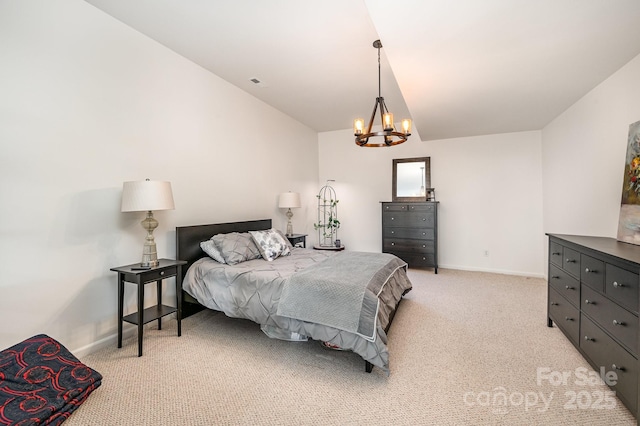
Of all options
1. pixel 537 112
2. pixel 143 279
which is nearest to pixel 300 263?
pixel 143 279

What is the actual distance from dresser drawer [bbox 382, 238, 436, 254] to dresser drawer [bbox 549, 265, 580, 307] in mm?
2165

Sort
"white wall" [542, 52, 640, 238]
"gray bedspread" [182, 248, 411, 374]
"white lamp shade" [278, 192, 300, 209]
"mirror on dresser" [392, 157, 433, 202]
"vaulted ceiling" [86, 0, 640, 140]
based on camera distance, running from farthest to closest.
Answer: "mirror on dresser" [392, 157, 433, 202] → "white lamp shade" [278, 192, 300, 209] → "white wall" [542, 52, 640, 238] → "gray bedspread" [182, 248, 411, 374] → "vaulted ceiling" [86, 0, 640, 140]

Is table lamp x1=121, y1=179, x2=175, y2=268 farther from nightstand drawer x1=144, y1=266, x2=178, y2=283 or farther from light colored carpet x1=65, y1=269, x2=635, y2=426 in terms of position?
light colored carpet x1=65, y1=269, x2=635, y2=426

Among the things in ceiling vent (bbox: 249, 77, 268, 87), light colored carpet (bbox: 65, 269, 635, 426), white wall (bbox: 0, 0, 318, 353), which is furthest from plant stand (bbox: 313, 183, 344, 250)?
light colored carpet (bbox: 65, 269, 635, 426)

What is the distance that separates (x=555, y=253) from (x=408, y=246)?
249cm

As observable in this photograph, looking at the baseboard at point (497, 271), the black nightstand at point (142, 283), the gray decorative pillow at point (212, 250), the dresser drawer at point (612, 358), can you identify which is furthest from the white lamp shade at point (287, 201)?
the dresser drawer at point (612, 358)

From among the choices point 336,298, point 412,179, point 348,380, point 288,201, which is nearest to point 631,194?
point 336,298

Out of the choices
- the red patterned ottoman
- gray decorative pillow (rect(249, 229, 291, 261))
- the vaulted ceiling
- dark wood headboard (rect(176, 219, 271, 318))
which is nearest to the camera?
the red patterned ottoman

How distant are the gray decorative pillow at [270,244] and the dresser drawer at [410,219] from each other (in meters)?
2.28

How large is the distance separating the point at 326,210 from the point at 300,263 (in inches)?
124

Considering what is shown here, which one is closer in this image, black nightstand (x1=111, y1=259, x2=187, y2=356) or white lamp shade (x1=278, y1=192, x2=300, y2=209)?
black nightstand (x1=111, y1=259, x2=187, y2=356)

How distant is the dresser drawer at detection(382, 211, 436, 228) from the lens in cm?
498

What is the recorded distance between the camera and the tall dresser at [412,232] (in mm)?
4965

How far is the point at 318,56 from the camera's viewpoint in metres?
3.04
